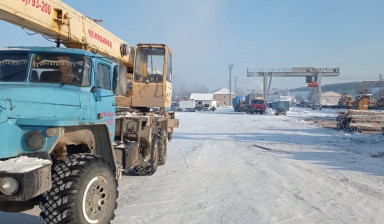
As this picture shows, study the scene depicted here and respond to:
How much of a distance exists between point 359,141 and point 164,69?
11.1 m

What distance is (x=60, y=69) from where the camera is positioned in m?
4.63

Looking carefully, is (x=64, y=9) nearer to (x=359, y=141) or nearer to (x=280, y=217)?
(x=280, y=217)

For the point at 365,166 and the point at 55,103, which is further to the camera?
the point at 365,166

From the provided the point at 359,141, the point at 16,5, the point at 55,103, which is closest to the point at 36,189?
the point at 55,103

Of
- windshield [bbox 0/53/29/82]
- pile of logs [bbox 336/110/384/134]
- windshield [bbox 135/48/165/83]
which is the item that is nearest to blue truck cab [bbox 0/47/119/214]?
windshield [bbox 0/53/29/82]

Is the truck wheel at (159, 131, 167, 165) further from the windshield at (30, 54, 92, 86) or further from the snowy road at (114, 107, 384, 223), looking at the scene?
the windshield at (30, 54, 92, 86)

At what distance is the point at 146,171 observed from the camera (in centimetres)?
751

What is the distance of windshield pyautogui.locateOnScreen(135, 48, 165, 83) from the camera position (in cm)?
873

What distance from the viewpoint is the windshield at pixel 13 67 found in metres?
4.46

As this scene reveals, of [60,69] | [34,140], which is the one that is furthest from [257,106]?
[34,140]

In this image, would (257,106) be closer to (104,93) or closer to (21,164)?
(104,93)

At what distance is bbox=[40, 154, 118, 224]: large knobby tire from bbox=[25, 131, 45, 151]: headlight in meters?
0.39

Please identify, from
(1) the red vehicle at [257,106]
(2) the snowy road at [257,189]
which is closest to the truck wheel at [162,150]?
(2) the snowy road at [257,189]

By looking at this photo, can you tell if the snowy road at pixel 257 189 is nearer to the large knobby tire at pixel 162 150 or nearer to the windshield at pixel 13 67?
the large knobby tire at pixel 162 150
